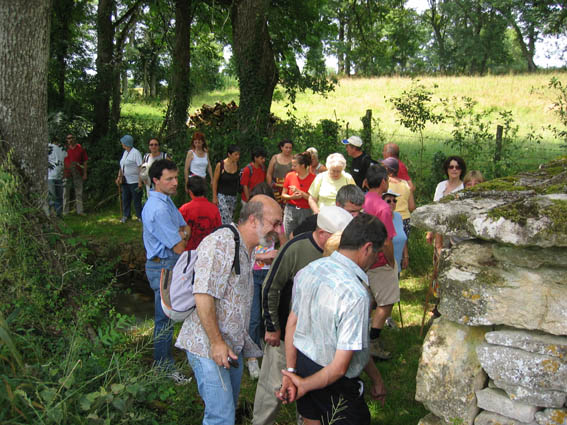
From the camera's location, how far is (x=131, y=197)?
436 inches

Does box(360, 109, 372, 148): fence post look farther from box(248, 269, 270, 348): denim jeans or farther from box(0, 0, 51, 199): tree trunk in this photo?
box(0, 0, 51, 199): tree trunk

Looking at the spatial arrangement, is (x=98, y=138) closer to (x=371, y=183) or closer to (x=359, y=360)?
(x=371, y=183)

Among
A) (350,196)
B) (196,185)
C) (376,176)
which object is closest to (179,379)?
(196,185)

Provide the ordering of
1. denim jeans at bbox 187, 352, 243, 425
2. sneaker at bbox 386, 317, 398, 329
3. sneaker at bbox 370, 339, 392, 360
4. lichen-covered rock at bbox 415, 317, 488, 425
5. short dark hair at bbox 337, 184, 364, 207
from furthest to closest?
sneaker at bbox 386, 317, 398, 329 → sneaker at bbox 370, 339, 392, 360 → short dark hair at bbox 337, 184, 364, 207 → denim jeans at bbox 187, 352, 243, 425 → lichen-covered rock at bbox 415, 317, 488, 425

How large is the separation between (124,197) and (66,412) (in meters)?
8.70

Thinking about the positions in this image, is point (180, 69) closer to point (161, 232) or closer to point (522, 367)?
point (161, 232)

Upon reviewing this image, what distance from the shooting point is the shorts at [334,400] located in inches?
120

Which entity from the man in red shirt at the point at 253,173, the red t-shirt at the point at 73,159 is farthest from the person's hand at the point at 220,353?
the red t-shirt at the point at 73,159

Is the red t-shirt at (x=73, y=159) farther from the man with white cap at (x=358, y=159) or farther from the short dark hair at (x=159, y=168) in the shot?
the short dark hair at (x=159, y=168)

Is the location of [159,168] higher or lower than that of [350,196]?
higher

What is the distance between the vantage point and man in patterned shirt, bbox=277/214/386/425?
109 inches

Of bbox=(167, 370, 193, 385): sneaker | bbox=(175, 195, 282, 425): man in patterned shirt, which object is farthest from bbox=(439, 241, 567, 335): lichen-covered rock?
bbox=(167, 370, 193, 385): sneaker

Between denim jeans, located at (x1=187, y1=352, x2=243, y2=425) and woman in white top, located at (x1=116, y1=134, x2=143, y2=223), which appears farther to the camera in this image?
woman in white top, located at (x1=116, y1=134, x2=143, y2=223)

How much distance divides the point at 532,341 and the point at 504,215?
67cm
